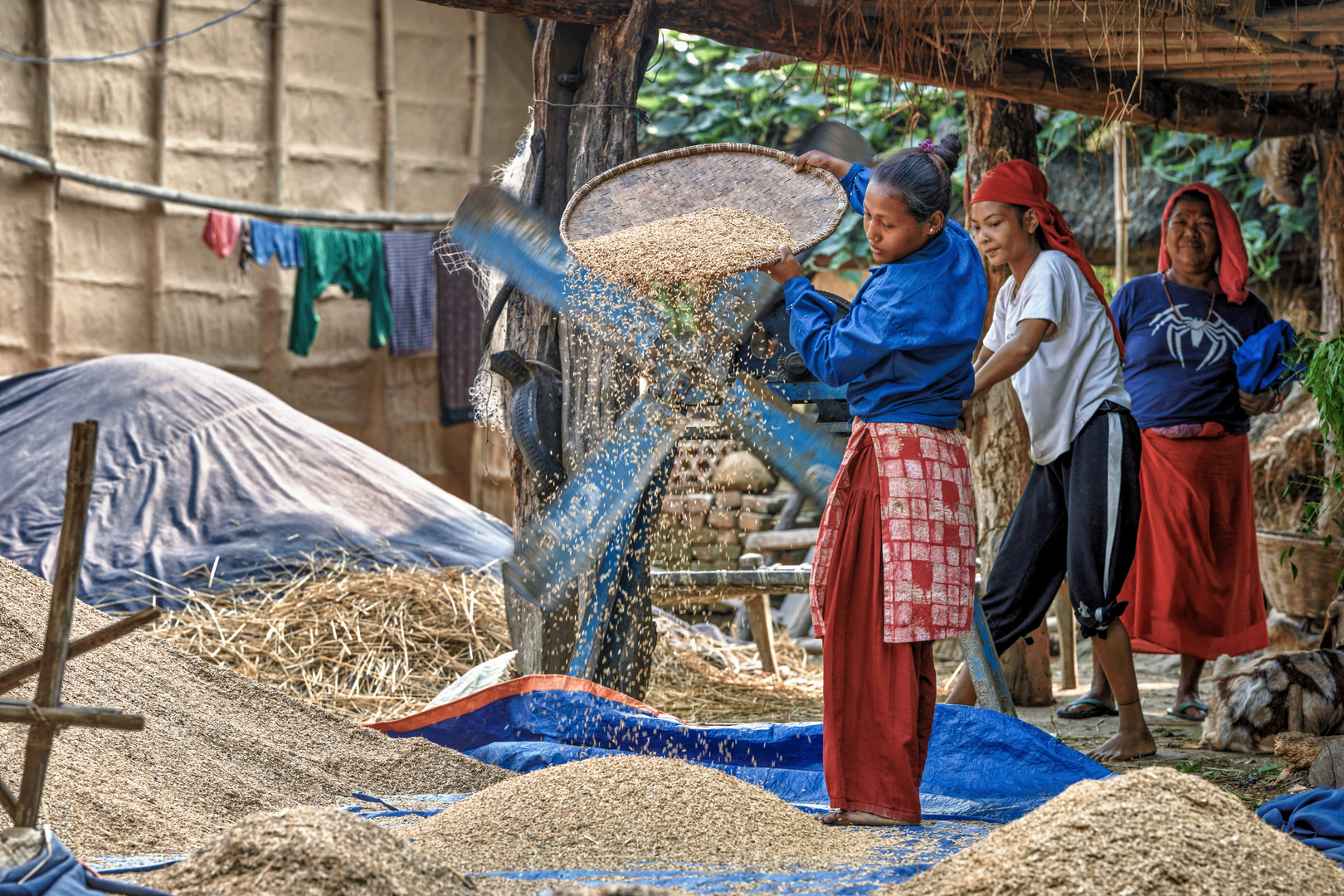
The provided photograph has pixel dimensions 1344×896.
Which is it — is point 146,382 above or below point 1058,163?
below

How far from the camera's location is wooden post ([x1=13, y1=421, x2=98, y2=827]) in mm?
1721

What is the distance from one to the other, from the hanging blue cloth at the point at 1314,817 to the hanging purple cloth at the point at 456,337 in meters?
A: 6.76

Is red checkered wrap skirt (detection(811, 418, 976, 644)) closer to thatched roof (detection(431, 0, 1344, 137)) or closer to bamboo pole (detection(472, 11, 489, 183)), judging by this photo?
thatched roof (detection(431, 0, 1344, 137))

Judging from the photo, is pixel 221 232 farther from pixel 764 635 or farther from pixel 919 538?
pixel 919 538

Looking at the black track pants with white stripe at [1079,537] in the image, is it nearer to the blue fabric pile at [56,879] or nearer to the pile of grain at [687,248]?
the pile of grain at [687,248]

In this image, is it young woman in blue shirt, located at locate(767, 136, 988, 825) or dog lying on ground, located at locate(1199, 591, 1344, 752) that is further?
dog lying on ground, located at locate(1199, 591, 1344, 752)

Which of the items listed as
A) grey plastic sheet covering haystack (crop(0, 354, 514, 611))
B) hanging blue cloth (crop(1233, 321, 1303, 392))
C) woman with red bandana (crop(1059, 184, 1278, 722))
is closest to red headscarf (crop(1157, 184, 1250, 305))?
woman with red bandana (crop(1059, 184, 1278, 722))

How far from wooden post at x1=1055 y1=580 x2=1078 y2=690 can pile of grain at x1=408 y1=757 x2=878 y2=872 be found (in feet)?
7.90

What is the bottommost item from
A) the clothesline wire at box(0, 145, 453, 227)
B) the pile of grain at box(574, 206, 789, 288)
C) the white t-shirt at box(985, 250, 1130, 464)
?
the white t-shirt at box(985, 250, 1130, 464)

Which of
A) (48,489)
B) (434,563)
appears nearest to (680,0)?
(434,563)

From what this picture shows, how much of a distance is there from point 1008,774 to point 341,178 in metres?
7.19

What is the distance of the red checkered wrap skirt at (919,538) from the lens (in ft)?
8.25

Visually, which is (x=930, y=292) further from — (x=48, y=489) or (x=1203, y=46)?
(x=48, y=489)

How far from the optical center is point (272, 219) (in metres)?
8.47
